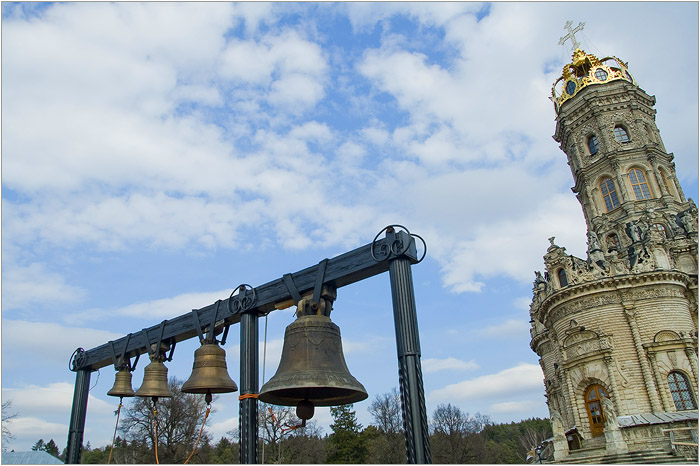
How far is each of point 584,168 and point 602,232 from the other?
617 cm

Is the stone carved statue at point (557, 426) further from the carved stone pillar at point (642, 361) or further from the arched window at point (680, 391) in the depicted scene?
the arched window at point (680, 391)

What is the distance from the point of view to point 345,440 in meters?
55.3

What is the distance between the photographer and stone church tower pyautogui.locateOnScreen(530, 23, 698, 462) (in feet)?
94.4

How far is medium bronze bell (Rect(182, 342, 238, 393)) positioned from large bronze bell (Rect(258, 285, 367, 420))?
1840mm

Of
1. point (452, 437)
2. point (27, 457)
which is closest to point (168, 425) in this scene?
point (27, 457)

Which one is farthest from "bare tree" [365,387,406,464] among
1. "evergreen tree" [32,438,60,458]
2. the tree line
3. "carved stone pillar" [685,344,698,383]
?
"evergreen tree" [32,438,60,458]

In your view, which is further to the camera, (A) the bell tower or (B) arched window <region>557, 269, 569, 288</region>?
(A) the bell tower

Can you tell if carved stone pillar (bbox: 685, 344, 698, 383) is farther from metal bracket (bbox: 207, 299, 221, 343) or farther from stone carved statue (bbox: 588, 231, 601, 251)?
metal bracket (bbox: 207, 299, 221, 343)

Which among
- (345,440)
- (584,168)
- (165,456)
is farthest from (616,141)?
(165,456)

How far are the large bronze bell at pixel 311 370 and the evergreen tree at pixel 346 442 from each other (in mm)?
48479

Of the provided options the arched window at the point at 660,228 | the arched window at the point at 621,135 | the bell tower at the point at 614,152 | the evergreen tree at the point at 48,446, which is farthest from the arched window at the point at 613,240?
the evergreen tree at the point at 48,446

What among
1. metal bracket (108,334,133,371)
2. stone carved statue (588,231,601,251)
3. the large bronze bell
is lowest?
the large bronze bell

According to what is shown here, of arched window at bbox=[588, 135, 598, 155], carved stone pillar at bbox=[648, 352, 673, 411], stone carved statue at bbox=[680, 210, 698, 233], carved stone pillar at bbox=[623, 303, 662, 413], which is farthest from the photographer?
arched window at bbox=[588, 135, 598, 155]

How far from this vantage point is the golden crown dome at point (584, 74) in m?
44.0
